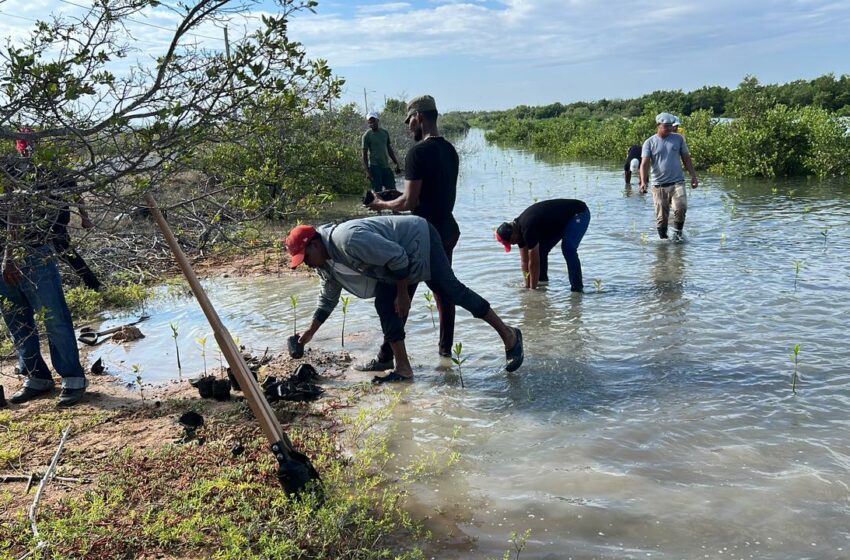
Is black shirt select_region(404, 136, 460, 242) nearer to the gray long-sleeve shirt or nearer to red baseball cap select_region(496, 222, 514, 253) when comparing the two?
the gray long-sleeve shirt

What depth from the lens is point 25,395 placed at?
497 cm

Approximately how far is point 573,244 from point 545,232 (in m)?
0.37

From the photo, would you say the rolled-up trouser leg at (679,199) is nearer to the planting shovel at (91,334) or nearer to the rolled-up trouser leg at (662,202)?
the rolled-up trouser leg at (662,202)

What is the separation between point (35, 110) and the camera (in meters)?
2.84

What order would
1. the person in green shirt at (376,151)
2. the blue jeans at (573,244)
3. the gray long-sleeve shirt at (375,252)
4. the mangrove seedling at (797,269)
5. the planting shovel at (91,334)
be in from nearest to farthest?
the gray long-sleeve shirt at (375,252)
the planting shovel at (91,334)
the mangrove seedling at (797,269)
the blue jeans at (573,244)
the person in green shirt at (376,151)

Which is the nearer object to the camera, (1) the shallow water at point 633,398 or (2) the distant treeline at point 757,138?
(1) the shallow water at point 633,398

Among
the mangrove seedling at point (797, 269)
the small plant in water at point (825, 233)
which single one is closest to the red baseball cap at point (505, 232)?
the mangrove seedling at point (797, 269)

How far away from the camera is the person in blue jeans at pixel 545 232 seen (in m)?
6.72

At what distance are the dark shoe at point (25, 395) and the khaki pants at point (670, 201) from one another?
7.86 metres

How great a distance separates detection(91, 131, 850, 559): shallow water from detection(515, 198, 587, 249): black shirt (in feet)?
2.28

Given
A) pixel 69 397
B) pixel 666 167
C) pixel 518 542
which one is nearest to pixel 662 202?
pixel 666 167

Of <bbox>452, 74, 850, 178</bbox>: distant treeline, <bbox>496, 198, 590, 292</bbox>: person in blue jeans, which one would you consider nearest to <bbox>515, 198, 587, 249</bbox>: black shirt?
<bbox>496, 198, 590, 292</bbox>: person in blue jeans

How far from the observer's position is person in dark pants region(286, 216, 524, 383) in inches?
167

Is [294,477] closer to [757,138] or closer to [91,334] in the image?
[91,334]
